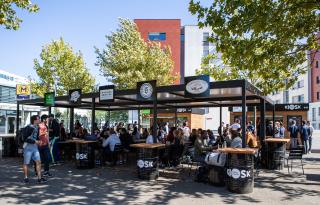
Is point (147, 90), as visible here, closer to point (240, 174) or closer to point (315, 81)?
point (240, 174)

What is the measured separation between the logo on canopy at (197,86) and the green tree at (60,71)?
20445 millimetres

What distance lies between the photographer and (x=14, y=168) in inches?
459

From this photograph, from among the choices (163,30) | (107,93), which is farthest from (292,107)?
(163,30)

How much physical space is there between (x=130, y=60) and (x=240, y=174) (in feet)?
62.5

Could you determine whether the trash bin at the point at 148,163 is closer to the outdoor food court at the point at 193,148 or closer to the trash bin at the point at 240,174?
the outdoor food court at the point at 193,148

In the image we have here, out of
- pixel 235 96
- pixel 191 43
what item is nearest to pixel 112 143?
pixel 235 96

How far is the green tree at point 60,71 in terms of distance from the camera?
28.8 m

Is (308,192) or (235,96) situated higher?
(235,96)

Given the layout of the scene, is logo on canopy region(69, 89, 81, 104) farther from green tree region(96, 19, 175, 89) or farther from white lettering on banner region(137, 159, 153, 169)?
green tree region(96, 19, 175, 89)

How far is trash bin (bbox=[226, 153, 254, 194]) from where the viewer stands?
8023 millimetres

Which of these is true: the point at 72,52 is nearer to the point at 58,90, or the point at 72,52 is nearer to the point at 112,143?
the point at 58,90

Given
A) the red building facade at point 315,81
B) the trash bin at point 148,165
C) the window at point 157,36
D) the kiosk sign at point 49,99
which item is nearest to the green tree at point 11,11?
the kiosk sign at point 49,99

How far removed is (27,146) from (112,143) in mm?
4113

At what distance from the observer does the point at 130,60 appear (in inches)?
1021
